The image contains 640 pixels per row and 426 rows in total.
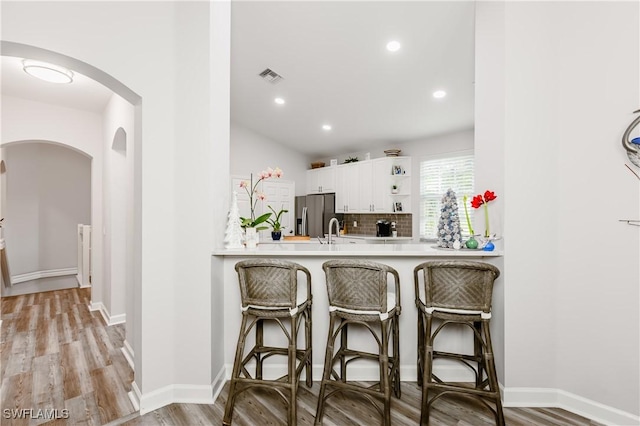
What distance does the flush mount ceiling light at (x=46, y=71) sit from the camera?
280 cm

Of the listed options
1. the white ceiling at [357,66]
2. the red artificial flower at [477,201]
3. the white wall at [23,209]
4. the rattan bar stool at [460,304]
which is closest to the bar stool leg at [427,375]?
the rattan bar stool at [460,304]

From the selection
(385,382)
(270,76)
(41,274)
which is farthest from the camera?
(41,274)

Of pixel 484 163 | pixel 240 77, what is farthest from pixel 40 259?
pixel 484 163

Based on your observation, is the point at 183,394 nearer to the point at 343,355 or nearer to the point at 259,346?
the point at 259,346

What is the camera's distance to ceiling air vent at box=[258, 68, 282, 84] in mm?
4023

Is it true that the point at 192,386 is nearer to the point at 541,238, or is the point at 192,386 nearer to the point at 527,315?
the point at 527,315

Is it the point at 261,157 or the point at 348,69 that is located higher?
the point at 348,69

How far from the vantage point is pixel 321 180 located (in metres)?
6.80

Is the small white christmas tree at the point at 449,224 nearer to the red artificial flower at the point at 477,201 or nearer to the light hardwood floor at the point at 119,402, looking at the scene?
the red artificial flower at the point at 477,201

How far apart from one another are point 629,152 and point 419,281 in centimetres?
149

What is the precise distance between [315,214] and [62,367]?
452 cm

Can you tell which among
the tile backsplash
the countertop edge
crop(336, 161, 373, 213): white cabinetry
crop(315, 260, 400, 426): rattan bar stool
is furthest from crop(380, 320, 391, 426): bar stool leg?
crop(336, 161, 373, 213): white cabinetry

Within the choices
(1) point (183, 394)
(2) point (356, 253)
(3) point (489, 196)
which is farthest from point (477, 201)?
(1) point (183, 394)

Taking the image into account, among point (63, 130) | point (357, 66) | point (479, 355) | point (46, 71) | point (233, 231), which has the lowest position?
point (479, 355)
